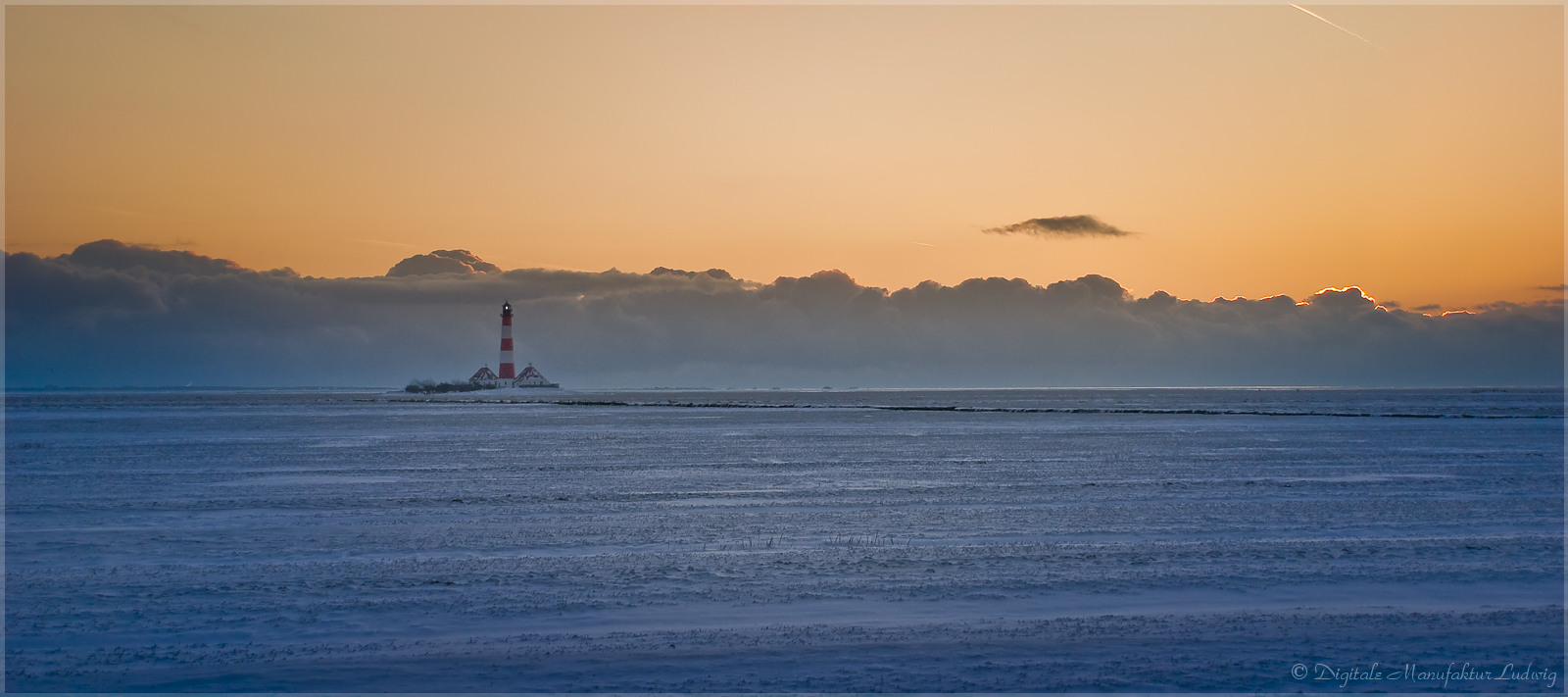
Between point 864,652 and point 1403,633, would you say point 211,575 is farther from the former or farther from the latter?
point 1403,633

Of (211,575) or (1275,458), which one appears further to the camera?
(1275,458)

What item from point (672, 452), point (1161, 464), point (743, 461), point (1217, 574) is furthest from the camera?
point (672, 452)

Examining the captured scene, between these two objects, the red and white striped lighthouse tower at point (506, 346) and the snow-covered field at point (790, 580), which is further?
the red and white striped lighthouse tower at point (506, 346)

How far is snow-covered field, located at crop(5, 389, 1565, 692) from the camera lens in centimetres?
1111

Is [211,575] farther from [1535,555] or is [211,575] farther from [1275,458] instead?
[1275,458]

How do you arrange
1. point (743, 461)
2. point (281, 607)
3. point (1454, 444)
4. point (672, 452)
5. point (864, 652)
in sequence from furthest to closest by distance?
point (1454, 444) < point (672, 452) < point (743, 461) < point (281, 607) < point (864, 652)

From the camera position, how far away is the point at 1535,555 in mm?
17156

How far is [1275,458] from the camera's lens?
132 feet

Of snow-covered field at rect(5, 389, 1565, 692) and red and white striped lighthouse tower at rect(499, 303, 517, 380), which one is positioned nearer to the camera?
snow-covered field at rect(5, 389, 1565, 692)

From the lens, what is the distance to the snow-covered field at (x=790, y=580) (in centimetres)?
1111

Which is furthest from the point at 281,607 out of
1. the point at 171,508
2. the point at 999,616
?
the point at 171,508

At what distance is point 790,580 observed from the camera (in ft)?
50.9

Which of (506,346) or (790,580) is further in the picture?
(506,346)

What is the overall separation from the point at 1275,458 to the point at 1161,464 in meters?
6.63
